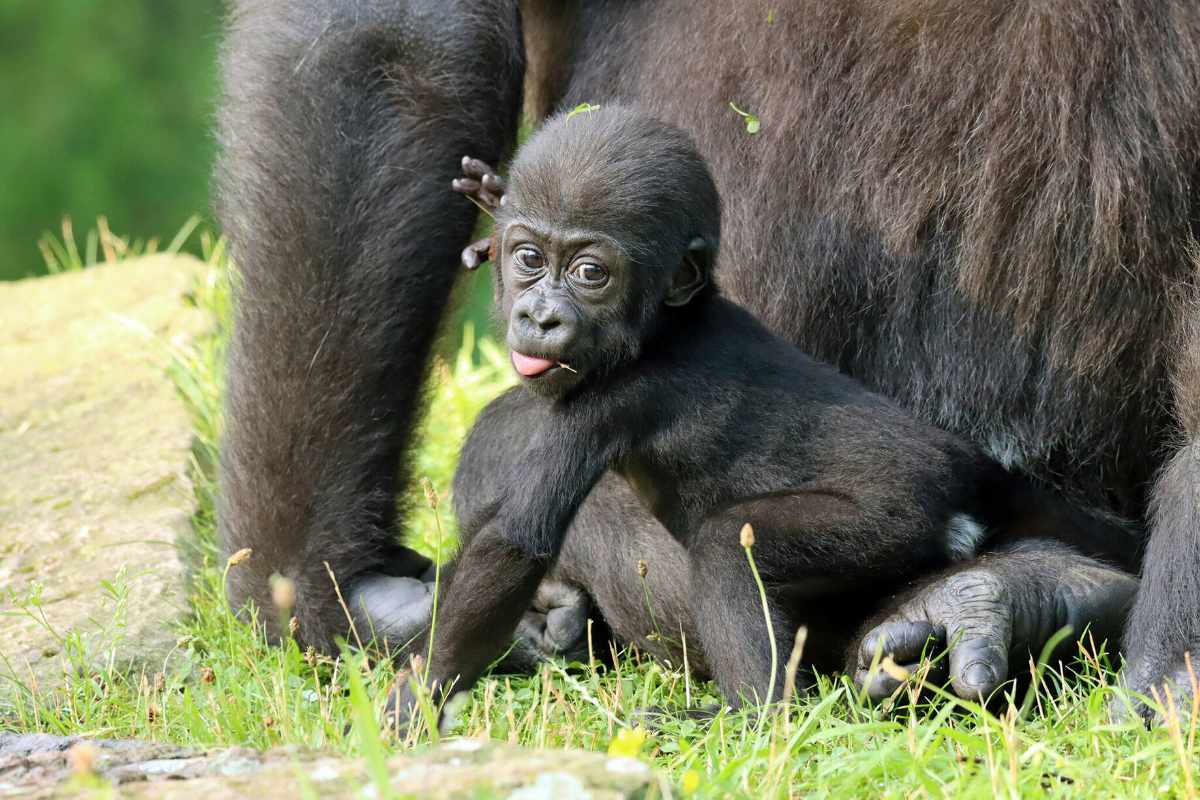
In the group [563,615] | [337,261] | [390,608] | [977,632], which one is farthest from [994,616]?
[337,261]

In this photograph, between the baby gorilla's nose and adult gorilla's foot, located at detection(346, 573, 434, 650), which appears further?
adult gorilla's foot, located at detection(346, 573, 434, 650)

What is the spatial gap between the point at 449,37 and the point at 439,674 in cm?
126

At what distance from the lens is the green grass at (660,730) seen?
2.08 meters

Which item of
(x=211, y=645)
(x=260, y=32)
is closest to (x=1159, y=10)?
(x=260, y=32)

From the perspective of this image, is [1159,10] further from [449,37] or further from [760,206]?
[449,37]

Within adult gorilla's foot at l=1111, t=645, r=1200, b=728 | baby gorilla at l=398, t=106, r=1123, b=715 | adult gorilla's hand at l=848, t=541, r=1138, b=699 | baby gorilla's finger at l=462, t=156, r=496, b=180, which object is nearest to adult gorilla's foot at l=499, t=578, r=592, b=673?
baby gorilla at l=398, t=106, r=1123, b=715

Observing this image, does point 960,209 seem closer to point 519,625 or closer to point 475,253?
point 475,253

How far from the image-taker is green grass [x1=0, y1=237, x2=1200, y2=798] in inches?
81.9

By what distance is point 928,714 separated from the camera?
249cm

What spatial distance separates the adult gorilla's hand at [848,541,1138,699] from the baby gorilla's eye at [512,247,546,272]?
2.66ft

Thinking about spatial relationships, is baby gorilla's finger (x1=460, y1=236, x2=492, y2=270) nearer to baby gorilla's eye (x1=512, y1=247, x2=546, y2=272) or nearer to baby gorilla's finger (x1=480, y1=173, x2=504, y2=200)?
baby gorilla's finger (x1=480, y1=173, x2=504, y2=200)

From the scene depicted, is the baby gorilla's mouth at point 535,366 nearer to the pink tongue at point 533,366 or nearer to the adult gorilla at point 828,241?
the pink tongue at point 533,366

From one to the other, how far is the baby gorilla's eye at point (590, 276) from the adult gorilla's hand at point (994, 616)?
72cm

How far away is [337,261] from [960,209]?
3.87ft
